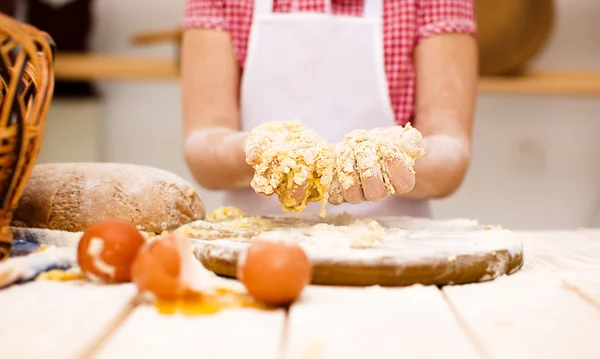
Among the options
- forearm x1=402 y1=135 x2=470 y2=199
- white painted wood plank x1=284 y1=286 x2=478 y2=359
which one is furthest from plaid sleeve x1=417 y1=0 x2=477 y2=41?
white painted wood plank x1=284 y1=286 x2=478 y2=359

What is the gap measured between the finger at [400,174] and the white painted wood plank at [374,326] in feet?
0.51

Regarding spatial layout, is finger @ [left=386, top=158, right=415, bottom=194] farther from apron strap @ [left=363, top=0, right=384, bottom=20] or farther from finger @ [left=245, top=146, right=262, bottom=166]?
apron strap @ [left=363, top=0, right=384, bottom=20]

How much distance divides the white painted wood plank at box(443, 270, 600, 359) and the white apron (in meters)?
0.62

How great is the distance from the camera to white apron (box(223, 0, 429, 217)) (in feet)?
4.06

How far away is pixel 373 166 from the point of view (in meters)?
0.69

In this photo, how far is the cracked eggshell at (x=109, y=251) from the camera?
583 mm

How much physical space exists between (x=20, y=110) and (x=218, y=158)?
0.51 meters

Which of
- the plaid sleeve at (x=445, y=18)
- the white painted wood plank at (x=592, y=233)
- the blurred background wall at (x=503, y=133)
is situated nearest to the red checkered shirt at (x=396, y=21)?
the plaid sleeve at (x=445, y=18)

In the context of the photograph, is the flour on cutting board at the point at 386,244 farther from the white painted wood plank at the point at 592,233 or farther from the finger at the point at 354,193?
the white painted wood plank at the point at 592,233

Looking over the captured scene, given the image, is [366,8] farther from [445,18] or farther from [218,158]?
[218,158]

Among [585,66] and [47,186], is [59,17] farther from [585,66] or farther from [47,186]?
[585,66]

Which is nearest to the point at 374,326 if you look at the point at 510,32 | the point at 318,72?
the point at 318,72

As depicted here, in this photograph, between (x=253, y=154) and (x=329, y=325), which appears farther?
(x=253, y=154)

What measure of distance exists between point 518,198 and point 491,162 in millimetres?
159
